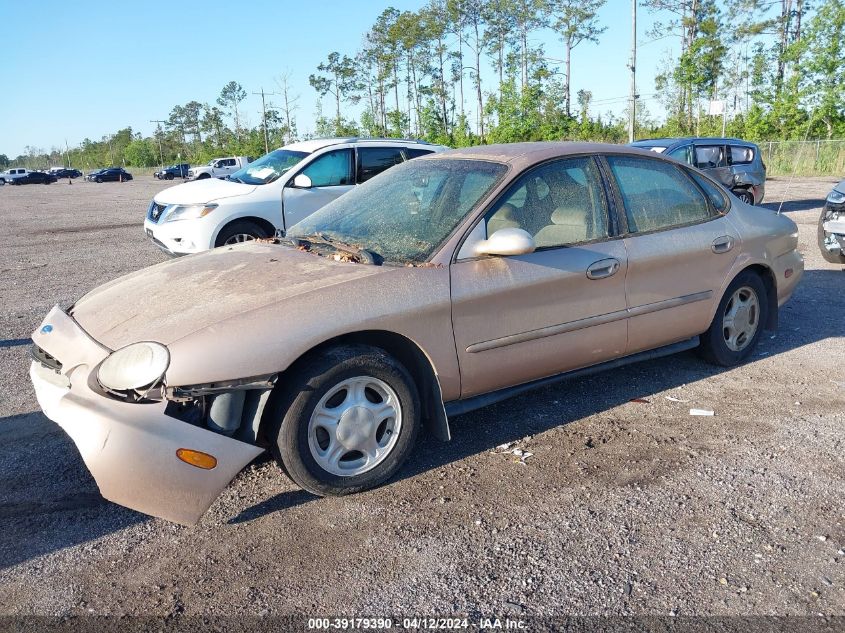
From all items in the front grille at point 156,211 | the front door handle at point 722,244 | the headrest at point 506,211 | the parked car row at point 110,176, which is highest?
the parked car row at point 110,176

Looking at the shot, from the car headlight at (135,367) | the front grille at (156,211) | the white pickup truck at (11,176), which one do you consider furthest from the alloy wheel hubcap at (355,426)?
the white pickup truck at (11,176)

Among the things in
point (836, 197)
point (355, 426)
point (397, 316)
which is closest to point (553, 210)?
point (397, 316)

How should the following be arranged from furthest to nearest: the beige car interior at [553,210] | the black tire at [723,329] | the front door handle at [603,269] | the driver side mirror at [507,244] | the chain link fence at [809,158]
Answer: the chain link fence at [809,158]
the black tire at [723,329]
the front door handle at [603,269]
the beige car interior at [553,210]
the driver side mirror at [507,244]

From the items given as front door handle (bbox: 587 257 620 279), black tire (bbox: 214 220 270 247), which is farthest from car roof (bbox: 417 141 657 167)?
black tire (bbox: 214 220 270 247)

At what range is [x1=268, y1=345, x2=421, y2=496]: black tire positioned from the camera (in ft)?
10.6

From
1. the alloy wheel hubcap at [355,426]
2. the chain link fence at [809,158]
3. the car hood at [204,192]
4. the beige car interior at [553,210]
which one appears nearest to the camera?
the alloy wheel hubcap at [355,426]

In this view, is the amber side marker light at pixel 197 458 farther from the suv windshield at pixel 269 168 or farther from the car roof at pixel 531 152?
the suv windshield at pixel 269 168

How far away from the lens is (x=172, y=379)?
2.98 metres

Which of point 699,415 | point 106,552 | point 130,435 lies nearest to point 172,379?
point 130,435

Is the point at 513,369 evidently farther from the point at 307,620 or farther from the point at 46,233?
the point at 46,233

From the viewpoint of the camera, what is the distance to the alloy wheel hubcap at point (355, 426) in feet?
11.0

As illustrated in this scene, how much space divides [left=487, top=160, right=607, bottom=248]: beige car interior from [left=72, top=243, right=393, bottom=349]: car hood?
0.87 metres

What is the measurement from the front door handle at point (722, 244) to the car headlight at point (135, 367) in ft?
11.7

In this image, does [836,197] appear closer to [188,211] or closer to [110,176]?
[188,211]
